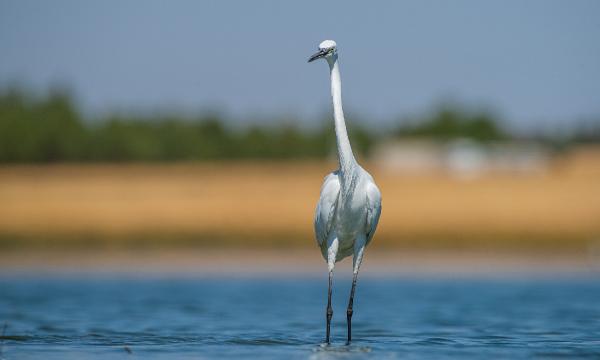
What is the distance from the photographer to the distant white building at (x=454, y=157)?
71.2 metres

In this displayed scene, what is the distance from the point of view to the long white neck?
12.2 metres

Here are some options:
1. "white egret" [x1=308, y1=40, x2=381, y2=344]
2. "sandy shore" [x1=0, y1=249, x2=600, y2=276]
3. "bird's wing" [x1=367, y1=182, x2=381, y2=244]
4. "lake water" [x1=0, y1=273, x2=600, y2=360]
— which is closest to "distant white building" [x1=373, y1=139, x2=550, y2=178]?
"sandy shore" [x1=0, y1=249, x2=600, y2=276]

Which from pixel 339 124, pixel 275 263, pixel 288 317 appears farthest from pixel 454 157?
pixel 339 124

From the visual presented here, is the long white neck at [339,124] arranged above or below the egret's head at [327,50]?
below

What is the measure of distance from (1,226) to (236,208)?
7.94m

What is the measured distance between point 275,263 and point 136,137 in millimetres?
46451

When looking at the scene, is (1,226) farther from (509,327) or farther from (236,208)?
(509,327)

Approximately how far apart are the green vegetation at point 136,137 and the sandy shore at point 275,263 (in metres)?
38.2

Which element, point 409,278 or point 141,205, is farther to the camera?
point 141,205

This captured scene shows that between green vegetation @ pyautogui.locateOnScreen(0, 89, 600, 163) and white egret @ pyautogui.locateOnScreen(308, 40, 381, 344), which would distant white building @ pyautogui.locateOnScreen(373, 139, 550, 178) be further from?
white egret @ pyautogui.locateOnScreen(308, 40, 381, 344)

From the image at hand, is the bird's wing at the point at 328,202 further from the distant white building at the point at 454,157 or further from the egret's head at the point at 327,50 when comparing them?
the distant white building at the point at 454,157

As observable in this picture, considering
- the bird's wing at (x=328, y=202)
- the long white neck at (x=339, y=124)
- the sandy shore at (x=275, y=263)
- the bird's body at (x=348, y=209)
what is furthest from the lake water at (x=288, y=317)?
the long white neck at (x=339, y=124)

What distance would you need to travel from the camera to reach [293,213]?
37.2 meters

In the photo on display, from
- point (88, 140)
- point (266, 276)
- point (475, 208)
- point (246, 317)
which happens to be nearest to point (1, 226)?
point (266, 276)
